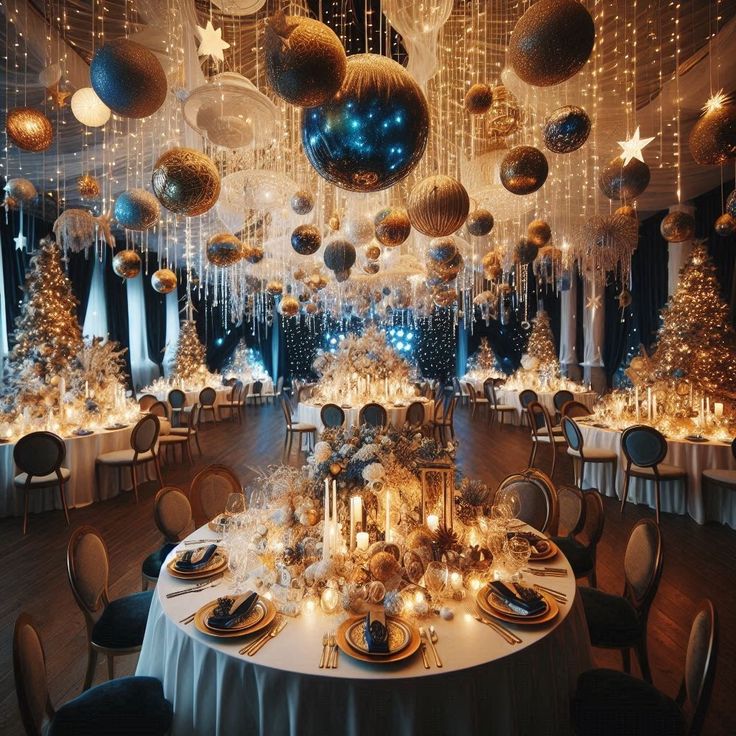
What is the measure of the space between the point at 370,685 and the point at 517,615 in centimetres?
64

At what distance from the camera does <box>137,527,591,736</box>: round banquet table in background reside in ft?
4.77

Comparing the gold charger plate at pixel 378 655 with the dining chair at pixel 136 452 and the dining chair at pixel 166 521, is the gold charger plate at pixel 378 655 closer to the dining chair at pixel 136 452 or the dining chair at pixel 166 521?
the dining chair at pixel 166 521

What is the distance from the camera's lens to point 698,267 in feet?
22.6

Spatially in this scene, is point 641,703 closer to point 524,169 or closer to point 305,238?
point 524,169

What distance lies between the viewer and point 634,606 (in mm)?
2373

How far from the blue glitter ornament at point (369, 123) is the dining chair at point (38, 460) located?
465 centimetres

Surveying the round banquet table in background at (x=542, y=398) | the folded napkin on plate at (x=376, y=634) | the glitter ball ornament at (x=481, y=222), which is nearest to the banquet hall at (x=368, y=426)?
the folded napkin on plate at (x=376, y=634)

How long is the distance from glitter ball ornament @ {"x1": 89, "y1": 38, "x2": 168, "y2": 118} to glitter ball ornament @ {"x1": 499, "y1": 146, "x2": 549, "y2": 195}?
2.30m

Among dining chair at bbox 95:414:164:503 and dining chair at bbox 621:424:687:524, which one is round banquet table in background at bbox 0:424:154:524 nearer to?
dining chair at bbox 95:414:164:503

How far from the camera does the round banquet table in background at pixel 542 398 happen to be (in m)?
10.4

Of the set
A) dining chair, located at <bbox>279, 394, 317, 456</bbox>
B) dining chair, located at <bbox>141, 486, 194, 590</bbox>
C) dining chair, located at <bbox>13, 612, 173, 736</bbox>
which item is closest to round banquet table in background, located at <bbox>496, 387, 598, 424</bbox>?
dining chair, located at <bbox>279, 394, 317, 456</bbox>

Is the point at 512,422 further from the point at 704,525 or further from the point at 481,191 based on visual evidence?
the point at 481,191

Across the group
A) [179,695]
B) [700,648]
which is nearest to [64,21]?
[179,695]

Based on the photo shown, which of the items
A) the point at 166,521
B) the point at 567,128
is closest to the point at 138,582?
the point at 166,521
